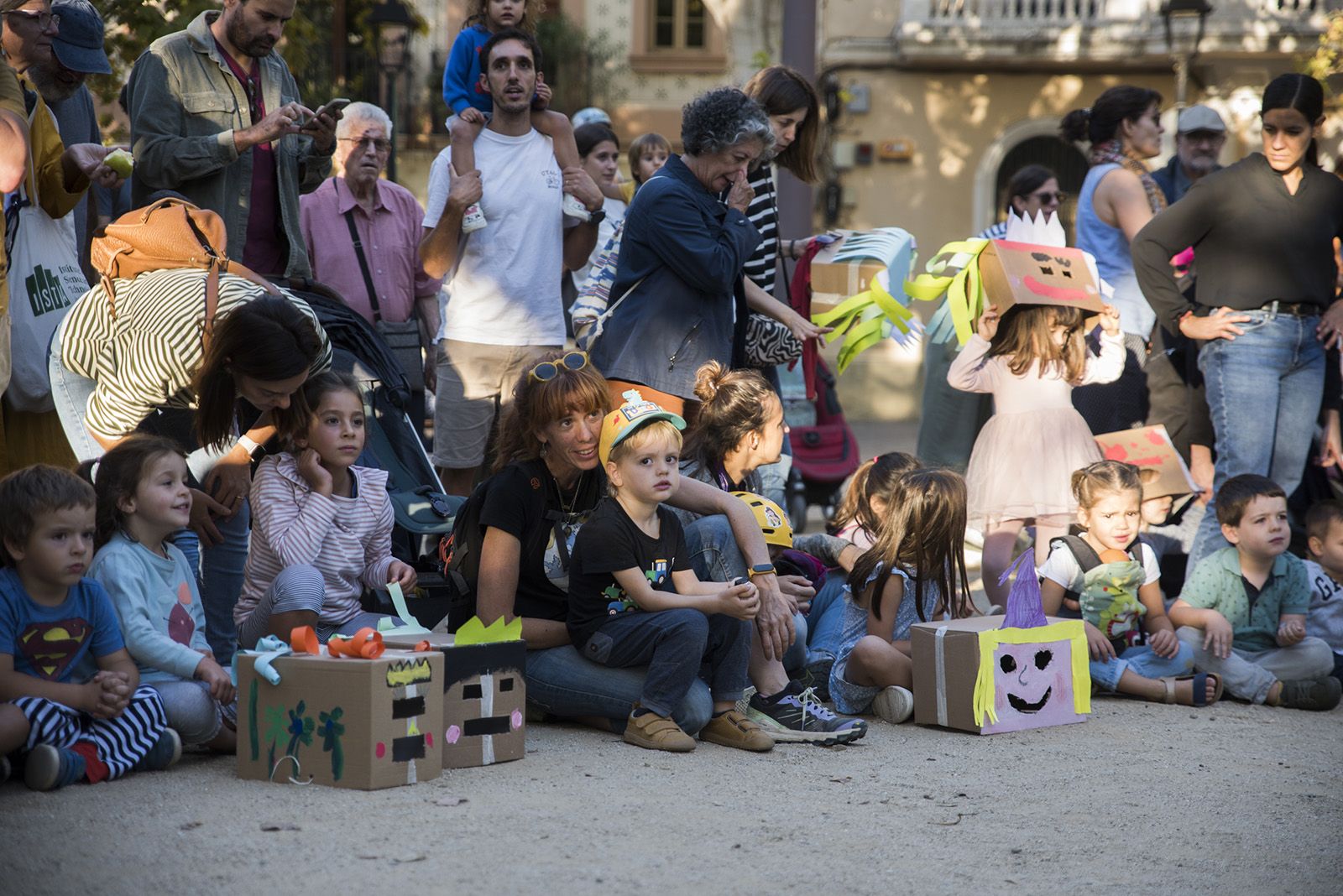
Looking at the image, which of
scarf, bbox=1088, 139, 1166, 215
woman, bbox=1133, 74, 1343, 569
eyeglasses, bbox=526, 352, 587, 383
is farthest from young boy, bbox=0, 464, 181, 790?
scarf, bbox=1088, 139, 1166, 215

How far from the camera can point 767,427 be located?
508 cm

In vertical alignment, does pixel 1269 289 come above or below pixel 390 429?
above

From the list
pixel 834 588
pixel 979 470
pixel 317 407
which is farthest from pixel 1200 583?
pixel 317 407

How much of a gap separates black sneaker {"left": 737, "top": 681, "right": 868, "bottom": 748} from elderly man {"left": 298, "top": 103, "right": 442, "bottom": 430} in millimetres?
2194

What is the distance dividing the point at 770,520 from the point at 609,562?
2.65 feet

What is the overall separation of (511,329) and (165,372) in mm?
1967

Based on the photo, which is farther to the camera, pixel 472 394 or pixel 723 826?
pixel 472 394

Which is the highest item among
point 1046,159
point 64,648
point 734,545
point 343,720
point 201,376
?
point 1046,159

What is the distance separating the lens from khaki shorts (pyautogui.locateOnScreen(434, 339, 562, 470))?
6.12 m

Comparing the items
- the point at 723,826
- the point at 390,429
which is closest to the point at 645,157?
the point at 390,429

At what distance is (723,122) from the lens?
5191 mm

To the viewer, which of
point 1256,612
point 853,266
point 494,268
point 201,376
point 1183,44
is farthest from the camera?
point 1183,44

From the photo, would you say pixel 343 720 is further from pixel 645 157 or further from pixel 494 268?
pixel 645 157

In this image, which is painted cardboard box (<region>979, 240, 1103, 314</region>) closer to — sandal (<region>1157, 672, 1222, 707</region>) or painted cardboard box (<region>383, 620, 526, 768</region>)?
sandal (<region>1157, 672, 1222, 707</region>)
